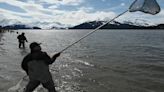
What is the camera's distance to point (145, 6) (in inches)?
392

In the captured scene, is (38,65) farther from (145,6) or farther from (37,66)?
(145,6)

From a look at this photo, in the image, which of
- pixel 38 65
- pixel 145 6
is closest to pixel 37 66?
pixel 38 65

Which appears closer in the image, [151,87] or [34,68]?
[34,68]

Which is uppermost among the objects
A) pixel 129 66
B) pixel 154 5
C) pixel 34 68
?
pixel 154 5

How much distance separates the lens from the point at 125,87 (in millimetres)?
13703

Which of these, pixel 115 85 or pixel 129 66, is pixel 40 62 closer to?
pixel 115 85

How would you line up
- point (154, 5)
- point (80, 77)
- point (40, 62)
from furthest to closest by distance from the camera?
point (80, 77), point (154, 5), point (40, 62)

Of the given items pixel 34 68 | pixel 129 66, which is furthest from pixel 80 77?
pixel 34 68

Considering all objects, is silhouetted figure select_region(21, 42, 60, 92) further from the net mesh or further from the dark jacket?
the net mesh

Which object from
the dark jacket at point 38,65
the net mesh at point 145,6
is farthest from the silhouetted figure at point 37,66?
the net mesh at point 145,6

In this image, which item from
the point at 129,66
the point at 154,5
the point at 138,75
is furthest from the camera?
the point at 129,66

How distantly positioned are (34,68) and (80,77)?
7.32 meters

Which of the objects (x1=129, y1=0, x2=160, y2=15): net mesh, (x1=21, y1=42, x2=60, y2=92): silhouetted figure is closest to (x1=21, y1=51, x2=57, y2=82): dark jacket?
(x1=21, y1=42, x2=60, y2=92): silhouetted figure

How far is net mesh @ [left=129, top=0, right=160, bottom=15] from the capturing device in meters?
9.88
